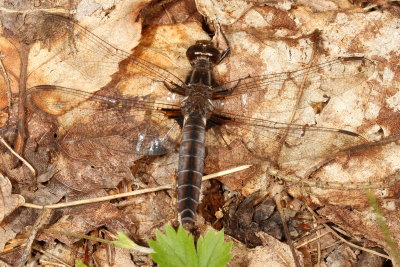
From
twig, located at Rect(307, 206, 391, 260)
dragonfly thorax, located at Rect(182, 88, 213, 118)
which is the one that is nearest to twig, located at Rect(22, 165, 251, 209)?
dragonfly thorax, located at Rect(182, 88, 213, 118)

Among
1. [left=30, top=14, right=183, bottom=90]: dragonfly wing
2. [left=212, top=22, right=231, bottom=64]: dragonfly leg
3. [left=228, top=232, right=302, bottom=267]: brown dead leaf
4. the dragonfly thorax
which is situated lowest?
[left=228, top=232, right=302, bottom=267]: brown dead leaf

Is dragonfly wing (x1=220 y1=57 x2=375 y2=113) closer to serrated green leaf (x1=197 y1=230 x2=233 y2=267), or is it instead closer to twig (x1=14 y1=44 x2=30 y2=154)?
serrated green leaf (x1=197 y1=230 x2=233 y2=267)

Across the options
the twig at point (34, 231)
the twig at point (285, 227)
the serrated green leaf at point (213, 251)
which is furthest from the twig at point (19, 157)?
the twig at point (285, 227)

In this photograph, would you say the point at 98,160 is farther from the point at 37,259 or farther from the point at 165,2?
the point at 165,2

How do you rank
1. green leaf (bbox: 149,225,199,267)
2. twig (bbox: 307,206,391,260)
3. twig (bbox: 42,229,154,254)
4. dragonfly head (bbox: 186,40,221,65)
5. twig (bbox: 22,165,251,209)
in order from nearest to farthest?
green leaf (bbox: 149,225,199,267), twig (bbox: 42,229,154,254), twig (bbox: 307,206,391,260), twig (bbox: 22,165,251,209), dragonfly head (bbox: 186,40,221,65)

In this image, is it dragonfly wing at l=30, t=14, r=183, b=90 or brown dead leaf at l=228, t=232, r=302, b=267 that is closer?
brown dead leaf at l=228, t=232, r=302, b=267

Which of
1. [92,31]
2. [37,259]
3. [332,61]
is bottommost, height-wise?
[37,259]

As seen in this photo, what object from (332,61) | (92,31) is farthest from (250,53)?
(92,31)
